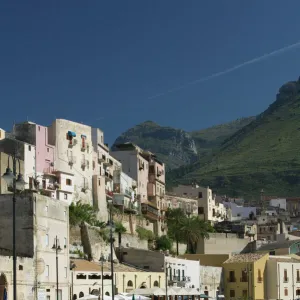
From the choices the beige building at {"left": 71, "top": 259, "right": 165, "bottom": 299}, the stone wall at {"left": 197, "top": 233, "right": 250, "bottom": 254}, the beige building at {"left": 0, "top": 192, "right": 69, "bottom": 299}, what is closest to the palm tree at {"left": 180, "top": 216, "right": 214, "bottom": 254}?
the stone wall at {"left": 197, "top": 233, "right": 250, "bottom": 254}

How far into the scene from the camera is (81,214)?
87.1 m

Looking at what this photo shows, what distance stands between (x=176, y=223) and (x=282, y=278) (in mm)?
20639

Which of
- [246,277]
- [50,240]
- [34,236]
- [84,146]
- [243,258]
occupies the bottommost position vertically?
[246,277]

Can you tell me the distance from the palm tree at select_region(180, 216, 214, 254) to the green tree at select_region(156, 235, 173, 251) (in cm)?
464

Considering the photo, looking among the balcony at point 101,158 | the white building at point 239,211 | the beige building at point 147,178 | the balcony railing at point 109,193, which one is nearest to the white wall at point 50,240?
the balcony railing at point 109,193

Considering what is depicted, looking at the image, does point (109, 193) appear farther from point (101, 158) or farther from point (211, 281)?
point (211, 281)

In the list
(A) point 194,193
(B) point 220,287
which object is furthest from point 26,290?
(A) point 194,193

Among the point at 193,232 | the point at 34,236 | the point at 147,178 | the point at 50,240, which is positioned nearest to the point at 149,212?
the point at 193,232

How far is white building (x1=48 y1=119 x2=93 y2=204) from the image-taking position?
304 feet

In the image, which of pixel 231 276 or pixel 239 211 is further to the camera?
Answer: pixel 239 211

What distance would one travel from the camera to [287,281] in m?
96.2

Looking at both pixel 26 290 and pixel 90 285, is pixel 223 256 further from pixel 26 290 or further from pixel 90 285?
pixel 26 290

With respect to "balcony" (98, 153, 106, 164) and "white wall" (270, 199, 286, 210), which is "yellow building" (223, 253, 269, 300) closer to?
"balcony" (98, 153, 106, 164)

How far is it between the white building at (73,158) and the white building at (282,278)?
22.8 meters
